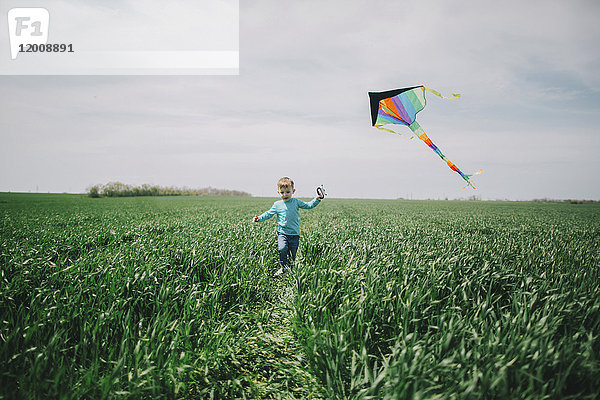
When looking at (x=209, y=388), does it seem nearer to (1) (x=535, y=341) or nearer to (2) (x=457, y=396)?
(2) (x=457, y=396)

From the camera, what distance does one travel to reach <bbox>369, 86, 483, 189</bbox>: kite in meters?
6.24

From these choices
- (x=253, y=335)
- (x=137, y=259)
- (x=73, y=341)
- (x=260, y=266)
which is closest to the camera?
(x=73, y=341)

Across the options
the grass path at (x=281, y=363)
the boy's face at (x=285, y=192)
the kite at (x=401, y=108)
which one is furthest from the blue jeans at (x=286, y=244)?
the kite at (x=401, y=108)

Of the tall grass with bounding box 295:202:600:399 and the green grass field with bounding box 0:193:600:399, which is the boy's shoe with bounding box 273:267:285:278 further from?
the tall grass with bounding box 295:202:600:399

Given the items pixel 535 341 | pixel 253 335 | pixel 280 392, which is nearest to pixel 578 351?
pixel 535 341

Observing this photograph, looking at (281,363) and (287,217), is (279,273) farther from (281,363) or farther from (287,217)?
(281,363)

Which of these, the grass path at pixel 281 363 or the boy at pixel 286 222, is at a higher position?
the boy at pixel 286 222

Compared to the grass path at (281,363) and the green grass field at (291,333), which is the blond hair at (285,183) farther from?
the grass path at (281,363)

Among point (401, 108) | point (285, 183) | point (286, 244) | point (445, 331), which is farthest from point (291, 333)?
point (401, 108)

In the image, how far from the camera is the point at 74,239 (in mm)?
7457

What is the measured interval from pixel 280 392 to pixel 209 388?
2.29 feet

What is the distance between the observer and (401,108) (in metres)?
6.55

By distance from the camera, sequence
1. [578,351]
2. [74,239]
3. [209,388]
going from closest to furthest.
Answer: [578,351] → [209,388] → [74,239]

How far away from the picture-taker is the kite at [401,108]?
20.5ft
